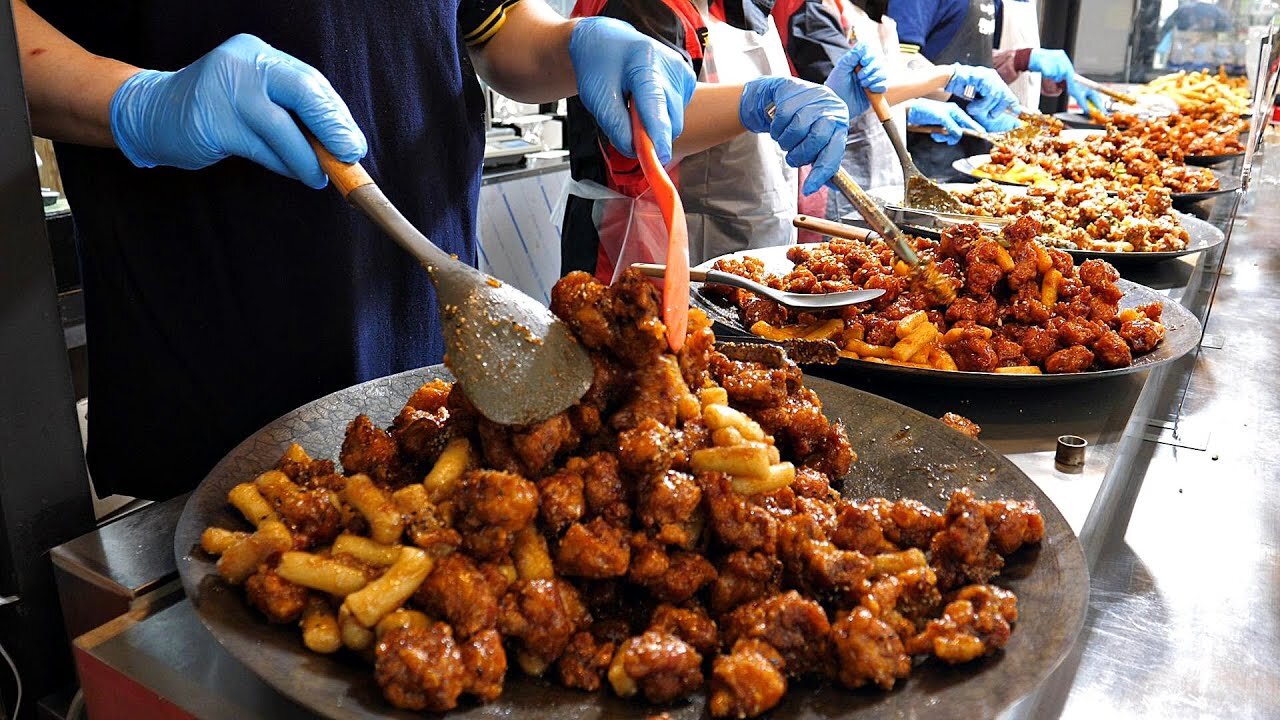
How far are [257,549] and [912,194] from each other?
234 centimetres

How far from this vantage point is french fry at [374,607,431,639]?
92 centimetres

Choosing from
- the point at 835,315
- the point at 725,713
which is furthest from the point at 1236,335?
the point at 725,713

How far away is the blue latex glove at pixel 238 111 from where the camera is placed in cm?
140

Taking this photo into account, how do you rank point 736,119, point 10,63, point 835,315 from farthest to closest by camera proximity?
point 736,119, point 835,315, point 10,63

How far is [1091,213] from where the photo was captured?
Result: 105 inches

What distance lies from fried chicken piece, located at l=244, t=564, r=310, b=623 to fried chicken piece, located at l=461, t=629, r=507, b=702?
188mm

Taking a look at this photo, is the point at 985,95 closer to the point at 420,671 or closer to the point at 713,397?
the point at 713,397

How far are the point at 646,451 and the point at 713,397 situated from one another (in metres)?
0.21

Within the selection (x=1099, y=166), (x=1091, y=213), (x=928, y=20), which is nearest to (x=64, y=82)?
(x=1091, y=213)

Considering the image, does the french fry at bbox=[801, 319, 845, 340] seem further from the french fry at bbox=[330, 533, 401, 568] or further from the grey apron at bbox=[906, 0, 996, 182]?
the grey apron at bbox=[906, 0, 996, 182]

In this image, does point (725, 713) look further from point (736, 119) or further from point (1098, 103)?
point (1098, 103)

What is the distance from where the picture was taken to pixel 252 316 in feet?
5.74

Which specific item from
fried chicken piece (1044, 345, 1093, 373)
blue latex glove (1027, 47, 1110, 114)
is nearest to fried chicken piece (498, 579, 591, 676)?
fried chicken piece (1044, 345, 1093, 373)

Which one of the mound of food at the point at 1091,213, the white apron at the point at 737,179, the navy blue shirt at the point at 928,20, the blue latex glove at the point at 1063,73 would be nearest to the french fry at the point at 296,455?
Answer: the mound of food at the point at 1091,213
